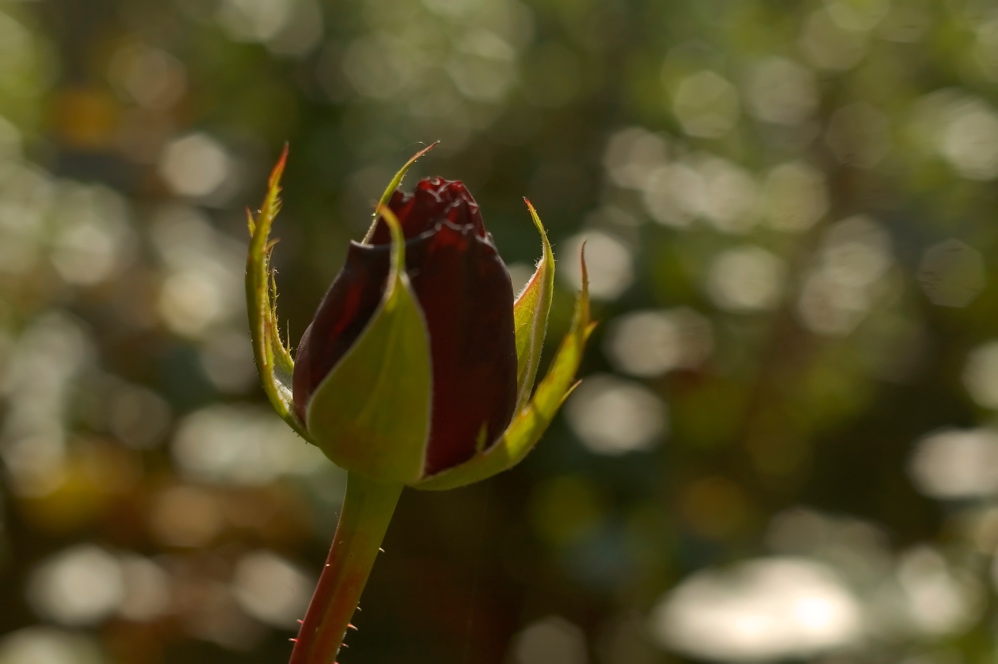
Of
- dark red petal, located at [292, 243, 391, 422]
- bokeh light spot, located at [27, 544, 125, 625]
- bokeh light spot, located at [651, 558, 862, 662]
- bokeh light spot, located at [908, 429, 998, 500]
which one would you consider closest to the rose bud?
dark red petal, located at [292, 243, 391, 422]

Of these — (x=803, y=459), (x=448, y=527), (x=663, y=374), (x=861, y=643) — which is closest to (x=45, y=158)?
(x=448, y=527)

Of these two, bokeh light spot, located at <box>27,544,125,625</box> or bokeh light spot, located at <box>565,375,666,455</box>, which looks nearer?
bokeh light spot, located at <box>27,544,125,625</box>

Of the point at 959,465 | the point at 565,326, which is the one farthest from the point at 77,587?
the point at 959,465

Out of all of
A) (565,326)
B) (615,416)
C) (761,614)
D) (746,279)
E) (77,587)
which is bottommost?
(77,587)

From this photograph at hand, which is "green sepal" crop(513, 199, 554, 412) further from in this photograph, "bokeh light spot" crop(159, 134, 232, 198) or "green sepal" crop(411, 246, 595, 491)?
"bokeh light spot" crop(159, 134, 232, 198)

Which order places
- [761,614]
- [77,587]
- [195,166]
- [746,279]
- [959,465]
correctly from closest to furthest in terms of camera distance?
[761,614], [77,587], [959,465], [746,279], [195,166]

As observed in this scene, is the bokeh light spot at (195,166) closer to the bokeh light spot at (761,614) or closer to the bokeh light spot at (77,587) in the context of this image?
the bokeh light spot at (77,587)

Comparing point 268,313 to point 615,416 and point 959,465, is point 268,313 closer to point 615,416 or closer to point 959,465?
point 615,416
